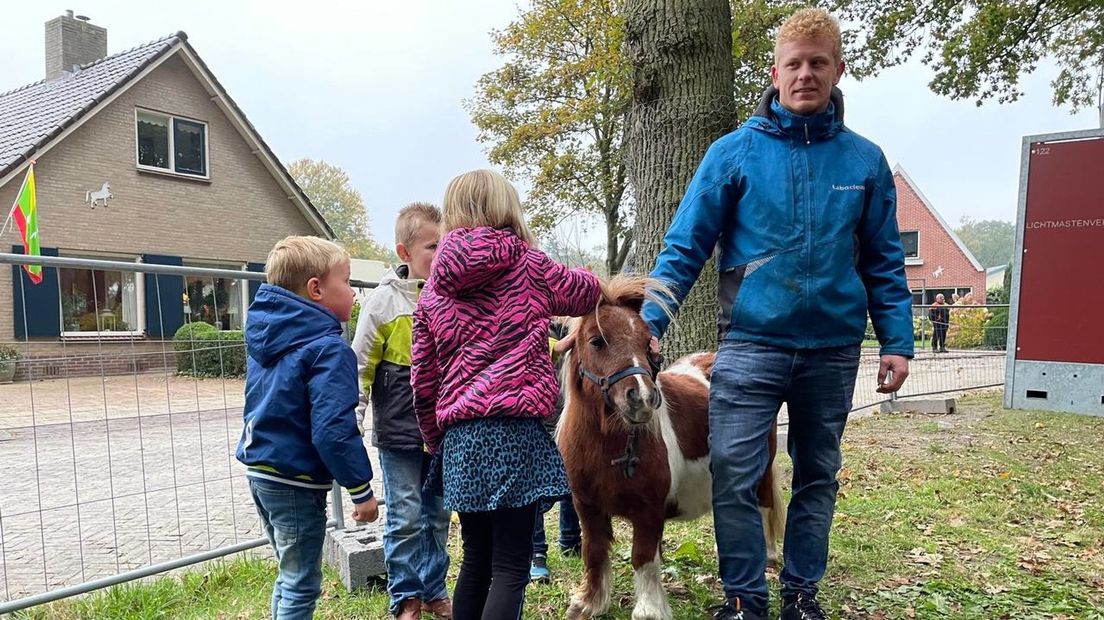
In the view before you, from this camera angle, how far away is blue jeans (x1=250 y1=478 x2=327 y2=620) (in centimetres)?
263

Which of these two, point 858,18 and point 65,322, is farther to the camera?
point 858,18

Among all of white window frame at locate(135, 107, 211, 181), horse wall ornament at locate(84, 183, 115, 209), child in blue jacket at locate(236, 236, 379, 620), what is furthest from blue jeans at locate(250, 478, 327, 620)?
white window frame at locate(135, 107, 211, 181)

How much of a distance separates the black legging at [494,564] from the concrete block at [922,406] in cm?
923

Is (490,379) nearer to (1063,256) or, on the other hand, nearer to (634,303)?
(634,303)

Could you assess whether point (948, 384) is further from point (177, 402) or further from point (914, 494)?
point (177, 402)

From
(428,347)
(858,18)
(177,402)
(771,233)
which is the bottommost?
(177,402)

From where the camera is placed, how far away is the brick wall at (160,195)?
18.1m

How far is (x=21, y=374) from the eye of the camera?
143 inches

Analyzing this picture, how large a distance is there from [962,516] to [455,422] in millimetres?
4068

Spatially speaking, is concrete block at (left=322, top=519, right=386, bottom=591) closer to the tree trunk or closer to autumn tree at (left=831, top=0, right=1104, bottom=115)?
the tree trunk

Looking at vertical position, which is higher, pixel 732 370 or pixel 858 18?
pixel 858 18

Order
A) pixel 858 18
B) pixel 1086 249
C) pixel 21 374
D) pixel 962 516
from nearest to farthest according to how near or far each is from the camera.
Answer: pixel 21 374 → pixel 962 516 → pixel 1086 249 → pixel 858 18

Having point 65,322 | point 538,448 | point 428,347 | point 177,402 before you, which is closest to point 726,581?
point 538,448

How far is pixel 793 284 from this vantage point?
287cm
